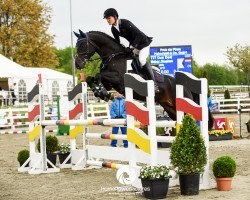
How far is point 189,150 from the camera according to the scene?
7.82 meters

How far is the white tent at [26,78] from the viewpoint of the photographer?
1567 inches

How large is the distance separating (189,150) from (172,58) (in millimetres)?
13315

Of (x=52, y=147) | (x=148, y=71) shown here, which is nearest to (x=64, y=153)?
(x=52, y=147)

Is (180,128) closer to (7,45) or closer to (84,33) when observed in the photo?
(84,33)

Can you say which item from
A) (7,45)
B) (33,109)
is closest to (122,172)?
(33,109)

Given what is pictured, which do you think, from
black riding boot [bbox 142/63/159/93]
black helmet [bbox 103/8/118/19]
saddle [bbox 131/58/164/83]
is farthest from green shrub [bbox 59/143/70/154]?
black helmet [bbox 103/8/118/19]

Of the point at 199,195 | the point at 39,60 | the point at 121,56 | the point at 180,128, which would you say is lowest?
the point at 199,195

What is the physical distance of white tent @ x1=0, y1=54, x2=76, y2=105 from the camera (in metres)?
39.8

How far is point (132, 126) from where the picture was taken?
868cm

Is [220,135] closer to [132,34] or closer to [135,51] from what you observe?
[135,51]

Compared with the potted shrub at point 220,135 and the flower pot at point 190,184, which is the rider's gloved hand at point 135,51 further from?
the potted shrub at point 220,135

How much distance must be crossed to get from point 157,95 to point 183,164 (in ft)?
9.43

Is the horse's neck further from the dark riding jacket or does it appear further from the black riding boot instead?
the black riding boot

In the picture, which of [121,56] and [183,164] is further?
[121,56]
